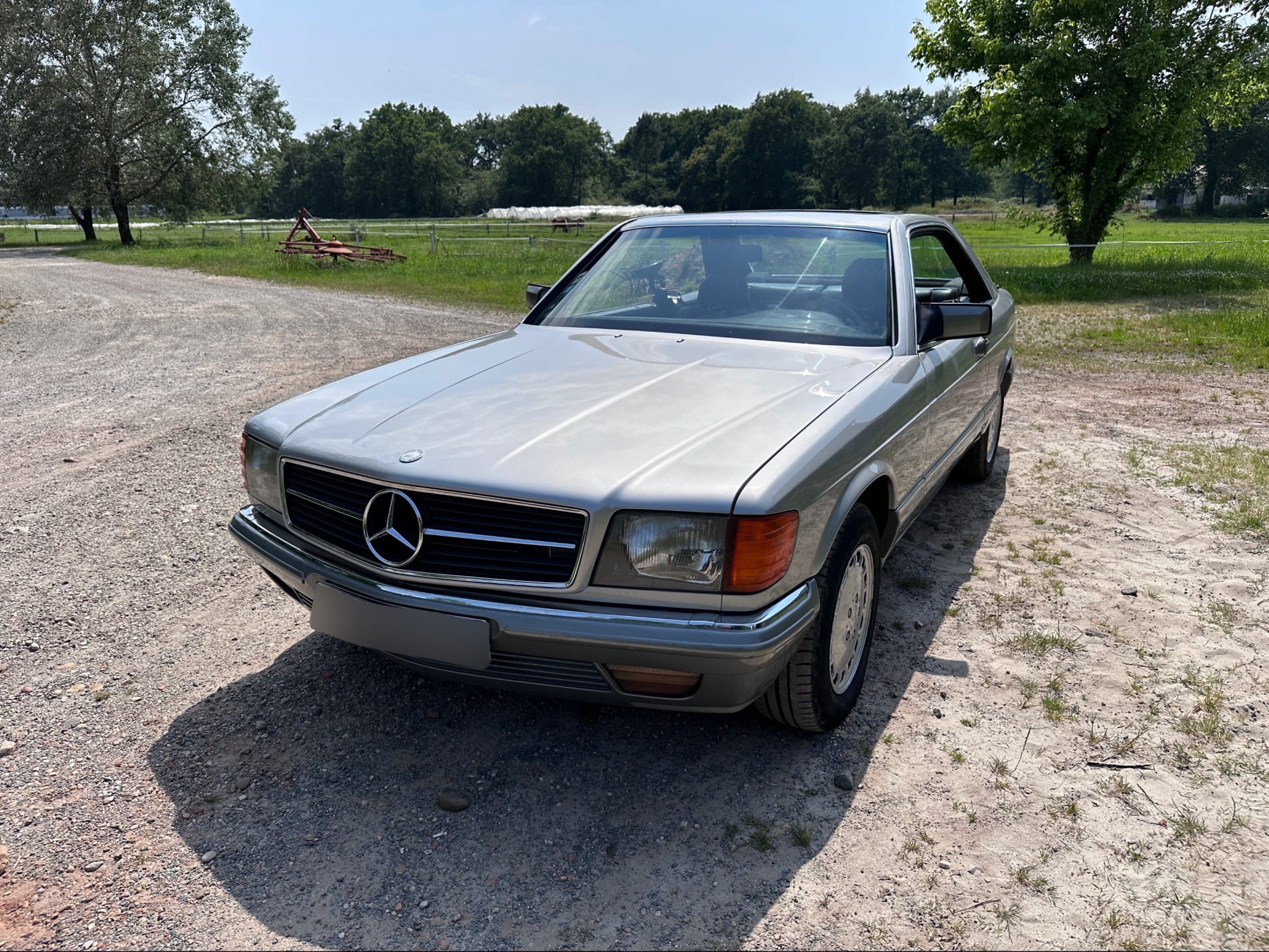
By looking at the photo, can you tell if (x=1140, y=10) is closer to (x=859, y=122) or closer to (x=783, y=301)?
(x=783, y=301)

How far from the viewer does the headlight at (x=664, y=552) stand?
7.30 ft

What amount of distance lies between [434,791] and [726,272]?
2.42 m

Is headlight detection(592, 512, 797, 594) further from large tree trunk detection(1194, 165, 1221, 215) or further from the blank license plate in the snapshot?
large tree trunk detection(1194, 165, 1221, 215)

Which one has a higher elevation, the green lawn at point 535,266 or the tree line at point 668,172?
the tree line at point 668,172

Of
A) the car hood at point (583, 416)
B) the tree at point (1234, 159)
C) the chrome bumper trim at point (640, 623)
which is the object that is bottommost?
the chrome bumper trim at point (640, 623)

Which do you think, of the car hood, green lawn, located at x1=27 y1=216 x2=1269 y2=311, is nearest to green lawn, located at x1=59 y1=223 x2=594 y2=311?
green lawn, located at x1=27 y1=216 x2=1269 y2=311

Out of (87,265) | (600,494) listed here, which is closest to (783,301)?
(600,494)

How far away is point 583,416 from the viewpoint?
2695 millimetres

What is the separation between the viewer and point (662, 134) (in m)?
120

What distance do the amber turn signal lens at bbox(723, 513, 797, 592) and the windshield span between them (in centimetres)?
137

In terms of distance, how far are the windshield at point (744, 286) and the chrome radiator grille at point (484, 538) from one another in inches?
61.8

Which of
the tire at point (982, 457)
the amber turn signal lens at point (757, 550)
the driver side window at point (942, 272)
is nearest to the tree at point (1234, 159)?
the tire at point (982, 457)

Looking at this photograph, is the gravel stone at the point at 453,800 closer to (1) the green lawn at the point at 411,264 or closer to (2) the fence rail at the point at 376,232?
(1) the green lawn at the point at 411,264

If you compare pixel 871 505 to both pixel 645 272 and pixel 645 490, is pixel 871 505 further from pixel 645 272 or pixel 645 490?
pixel 645 272
